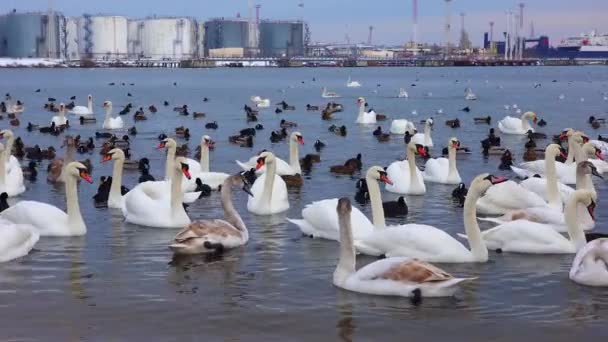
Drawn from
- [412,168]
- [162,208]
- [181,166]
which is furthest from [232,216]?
[412,168]

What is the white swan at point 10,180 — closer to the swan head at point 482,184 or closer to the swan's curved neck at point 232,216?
the swan's curved neck at point 232,216

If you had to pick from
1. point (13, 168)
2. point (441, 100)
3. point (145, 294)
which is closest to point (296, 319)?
point (145, 294)

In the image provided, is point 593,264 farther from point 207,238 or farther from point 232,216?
point 232,216

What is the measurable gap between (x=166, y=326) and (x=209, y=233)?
3238 mm

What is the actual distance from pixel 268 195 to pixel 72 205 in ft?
10.6

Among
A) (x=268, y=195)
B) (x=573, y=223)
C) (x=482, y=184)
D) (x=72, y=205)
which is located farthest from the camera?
(x=268, y=195)

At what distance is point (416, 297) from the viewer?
32.9 feet

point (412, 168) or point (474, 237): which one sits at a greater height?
point (474, 237)

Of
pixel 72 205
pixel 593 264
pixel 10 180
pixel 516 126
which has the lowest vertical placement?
pixel 516 126

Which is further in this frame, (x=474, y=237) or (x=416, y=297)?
(x=474, y=237)

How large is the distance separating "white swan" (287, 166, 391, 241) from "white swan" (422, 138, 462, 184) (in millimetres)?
6490

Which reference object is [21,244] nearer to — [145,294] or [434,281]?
[145,294]

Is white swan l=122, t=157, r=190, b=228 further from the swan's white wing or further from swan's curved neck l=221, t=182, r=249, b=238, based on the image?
the swan's white wing

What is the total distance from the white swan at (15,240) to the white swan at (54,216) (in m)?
0.80
